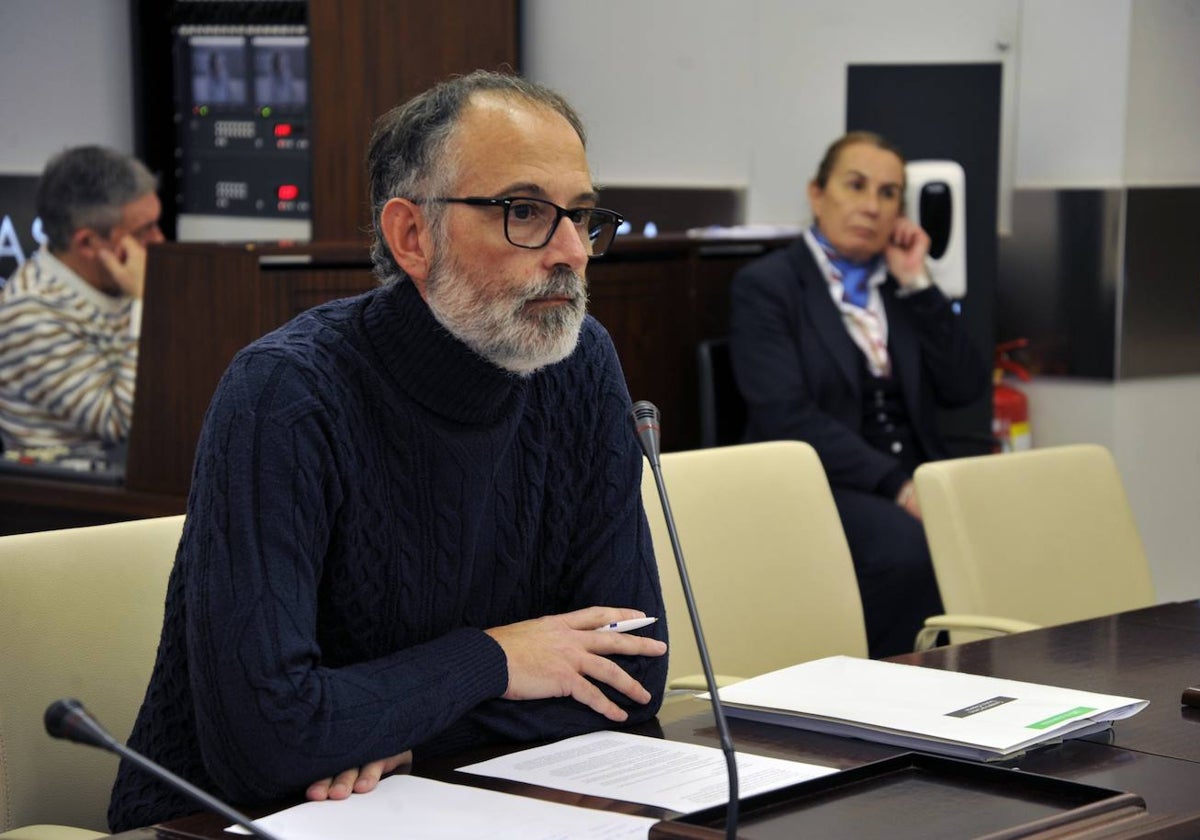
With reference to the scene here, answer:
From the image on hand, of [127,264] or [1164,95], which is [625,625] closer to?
[127,264]

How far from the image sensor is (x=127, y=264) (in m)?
4.12

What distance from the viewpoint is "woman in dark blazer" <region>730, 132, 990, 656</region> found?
12.0 ft

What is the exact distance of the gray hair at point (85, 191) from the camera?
415 cm

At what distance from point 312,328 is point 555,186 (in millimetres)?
294

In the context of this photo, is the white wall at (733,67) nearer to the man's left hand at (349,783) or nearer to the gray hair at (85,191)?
the gray hair at (85,191)

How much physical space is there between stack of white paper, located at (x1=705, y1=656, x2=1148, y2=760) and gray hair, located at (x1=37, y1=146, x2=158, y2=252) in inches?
115

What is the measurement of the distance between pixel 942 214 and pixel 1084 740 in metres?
2.85

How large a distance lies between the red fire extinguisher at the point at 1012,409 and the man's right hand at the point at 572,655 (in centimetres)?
300

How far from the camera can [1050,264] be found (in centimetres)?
459

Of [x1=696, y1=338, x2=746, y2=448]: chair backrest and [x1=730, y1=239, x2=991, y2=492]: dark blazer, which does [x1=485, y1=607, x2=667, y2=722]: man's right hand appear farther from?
[x1=696, y1=338, x2=746, y2=448]: chair backrest

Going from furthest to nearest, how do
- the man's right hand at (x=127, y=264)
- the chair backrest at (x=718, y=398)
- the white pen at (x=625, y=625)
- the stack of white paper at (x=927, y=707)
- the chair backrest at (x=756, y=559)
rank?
the man's right hand at (x=127, y=264), the chair backrest at (x=718, y=398), the chair backrest at (x=756, y=559), the white pen at (x=625, y=625), the stack of white paper at (x=927, y=707)

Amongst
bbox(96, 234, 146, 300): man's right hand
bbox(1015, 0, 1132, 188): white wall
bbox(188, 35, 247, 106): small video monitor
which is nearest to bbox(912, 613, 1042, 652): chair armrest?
bbox(1015, 0, 1132, 188): white wall

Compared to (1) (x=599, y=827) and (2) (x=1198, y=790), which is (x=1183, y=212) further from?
(1) (x=599, y=827)

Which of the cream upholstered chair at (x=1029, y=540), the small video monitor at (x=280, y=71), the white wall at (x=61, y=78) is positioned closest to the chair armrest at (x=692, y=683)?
the cream upholstered chair at (x=1029, y=540)
